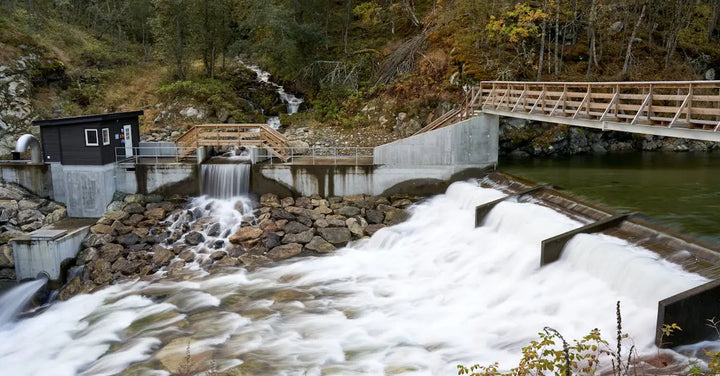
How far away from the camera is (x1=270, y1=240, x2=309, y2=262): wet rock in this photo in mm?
20266

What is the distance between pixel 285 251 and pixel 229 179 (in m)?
5.97

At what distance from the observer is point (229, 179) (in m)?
24.7

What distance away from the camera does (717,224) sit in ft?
53.9

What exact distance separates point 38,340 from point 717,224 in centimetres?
2080

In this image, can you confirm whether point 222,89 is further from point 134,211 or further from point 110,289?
point 110,289

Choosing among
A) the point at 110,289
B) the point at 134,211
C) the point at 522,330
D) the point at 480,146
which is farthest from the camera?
the point at 480,146

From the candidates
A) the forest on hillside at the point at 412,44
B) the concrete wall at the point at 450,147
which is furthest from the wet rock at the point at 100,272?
the forest on hillside at the point at 412,44

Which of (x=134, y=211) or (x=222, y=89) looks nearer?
(x=134, y=211)

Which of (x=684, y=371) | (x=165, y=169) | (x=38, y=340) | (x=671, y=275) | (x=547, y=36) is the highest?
(x=547, y=36)

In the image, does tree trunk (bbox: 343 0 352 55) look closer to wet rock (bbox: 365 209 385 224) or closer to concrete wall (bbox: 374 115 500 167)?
concrete wall (bbox: 374 115 500 167)

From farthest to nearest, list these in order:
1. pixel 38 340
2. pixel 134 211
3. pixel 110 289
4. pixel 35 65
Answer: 1. pixel 35 65
2. pixel 134 211
3. pixel 110 289
4. pixel 38 340

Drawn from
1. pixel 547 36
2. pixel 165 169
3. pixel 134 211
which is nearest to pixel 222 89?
pixel 165 169

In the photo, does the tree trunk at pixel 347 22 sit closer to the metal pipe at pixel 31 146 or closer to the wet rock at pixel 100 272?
the metal pipe at pixel 31 146

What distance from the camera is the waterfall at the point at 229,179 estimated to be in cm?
2469
